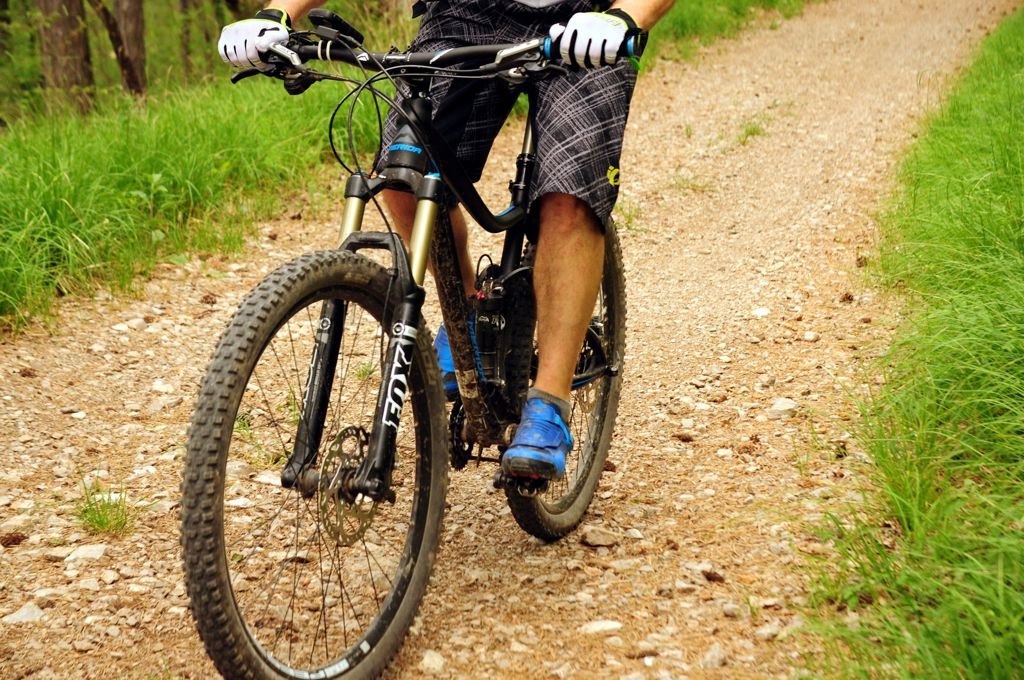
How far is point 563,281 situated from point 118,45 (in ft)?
26.0

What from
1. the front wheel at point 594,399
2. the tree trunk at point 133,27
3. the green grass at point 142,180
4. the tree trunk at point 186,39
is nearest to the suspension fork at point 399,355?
the front wheel at point 594,399

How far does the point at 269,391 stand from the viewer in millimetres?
3660

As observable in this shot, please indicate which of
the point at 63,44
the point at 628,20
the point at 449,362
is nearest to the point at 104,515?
the point at 449,362

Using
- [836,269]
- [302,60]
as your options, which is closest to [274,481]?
[302,60]

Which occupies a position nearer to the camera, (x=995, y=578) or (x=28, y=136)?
(x=995, y=578)

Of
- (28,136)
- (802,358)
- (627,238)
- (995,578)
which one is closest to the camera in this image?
(995,578)

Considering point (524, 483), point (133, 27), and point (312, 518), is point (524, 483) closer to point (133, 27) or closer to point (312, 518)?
point (312, 518)

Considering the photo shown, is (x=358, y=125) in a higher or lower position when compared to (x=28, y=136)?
higher

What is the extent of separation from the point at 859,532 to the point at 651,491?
953mm

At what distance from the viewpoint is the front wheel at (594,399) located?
10.0 ft

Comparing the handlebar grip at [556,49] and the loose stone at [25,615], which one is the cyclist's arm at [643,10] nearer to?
the handlebar grip at [556,49]

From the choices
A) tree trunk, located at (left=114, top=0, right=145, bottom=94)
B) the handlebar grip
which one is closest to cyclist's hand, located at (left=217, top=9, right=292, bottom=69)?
the handlebar grip

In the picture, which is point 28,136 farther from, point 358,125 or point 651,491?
point 651,491

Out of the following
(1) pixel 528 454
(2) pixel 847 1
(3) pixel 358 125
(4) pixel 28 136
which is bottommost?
(1) pixel 528 454
